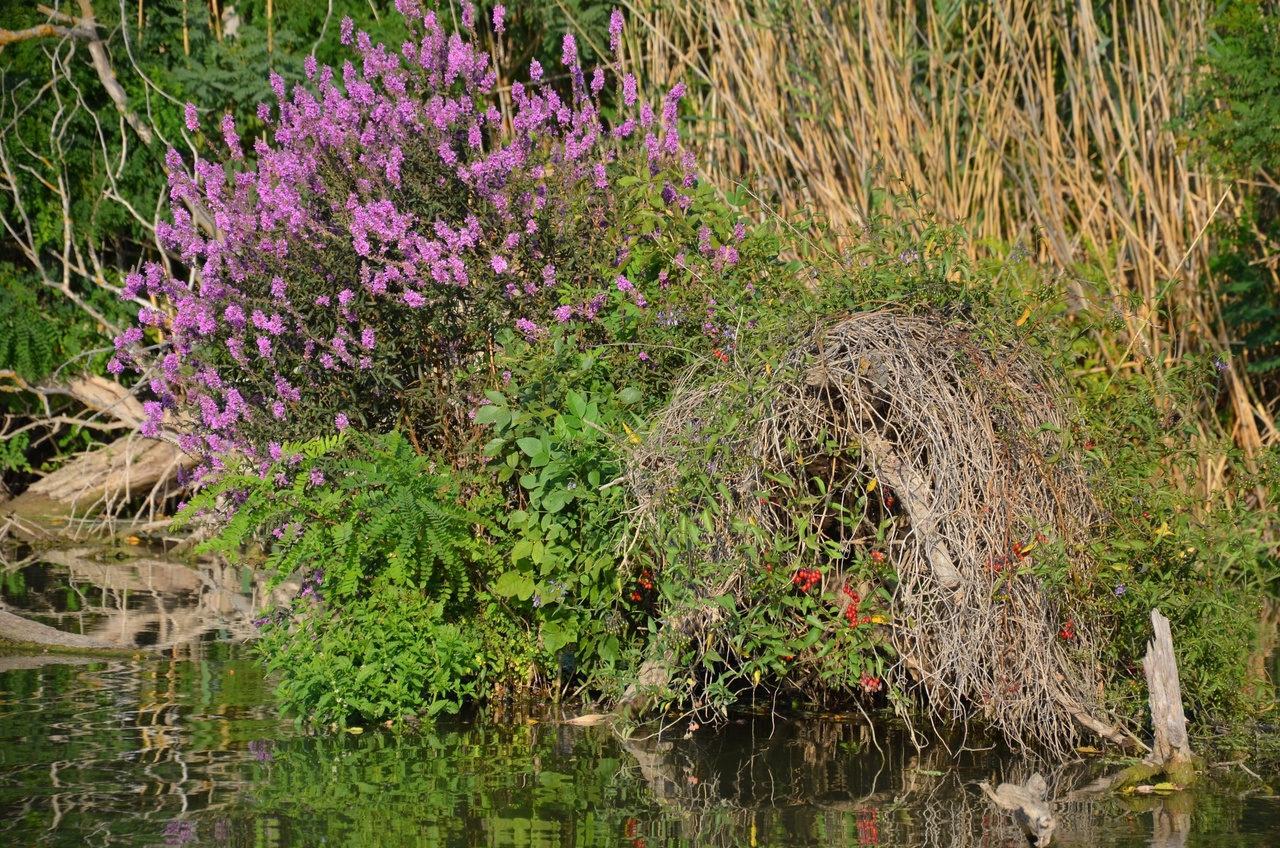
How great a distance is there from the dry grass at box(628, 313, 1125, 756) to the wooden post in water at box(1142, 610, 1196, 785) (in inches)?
9.1

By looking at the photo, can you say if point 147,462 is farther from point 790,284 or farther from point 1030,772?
point 1030,772

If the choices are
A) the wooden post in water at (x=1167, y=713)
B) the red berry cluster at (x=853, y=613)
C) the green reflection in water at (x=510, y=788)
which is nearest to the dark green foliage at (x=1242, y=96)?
the wooden post in water at (x=1167, y=713)

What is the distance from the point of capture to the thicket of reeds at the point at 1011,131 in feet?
24.9

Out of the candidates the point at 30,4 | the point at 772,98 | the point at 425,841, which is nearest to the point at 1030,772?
the point at 425,841

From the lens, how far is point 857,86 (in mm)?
7676

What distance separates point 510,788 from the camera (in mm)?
4234

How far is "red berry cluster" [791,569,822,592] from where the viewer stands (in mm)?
4629

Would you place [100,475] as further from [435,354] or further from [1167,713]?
[1167,713]

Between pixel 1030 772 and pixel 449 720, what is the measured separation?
2.13 metres

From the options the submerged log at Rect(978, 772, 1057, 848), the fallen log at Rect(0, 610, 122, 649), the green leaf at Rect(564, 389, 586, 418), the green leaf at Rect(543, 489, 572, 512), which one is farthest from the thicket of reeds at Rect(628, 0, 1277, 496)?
the submerged log at Rect(978, 772, 1057, 848)

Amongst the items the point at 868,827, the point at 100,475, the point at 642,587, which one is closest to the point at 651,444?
the point at 642,587

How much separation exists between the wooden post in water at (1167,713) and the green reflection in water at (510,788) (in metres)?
0.12

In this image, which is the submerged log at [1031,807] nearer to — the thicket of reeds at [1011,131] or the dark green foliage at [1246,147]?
the thicket of reeds at [1011,131]

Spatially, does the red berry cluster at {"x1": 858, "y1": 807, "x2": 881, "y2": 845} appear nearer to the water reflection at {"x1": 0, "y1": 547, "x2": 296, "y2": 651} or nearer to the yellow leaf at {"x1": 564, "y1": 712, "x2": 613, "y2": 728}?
the yellow leaf at {"x1": 564, "y1": 712, "x2": 613, "y2": 728}
